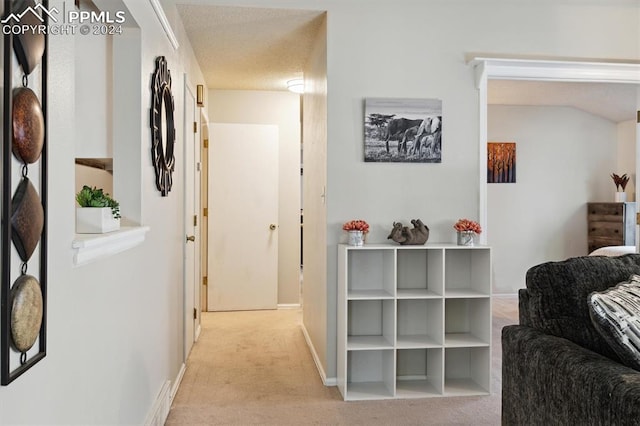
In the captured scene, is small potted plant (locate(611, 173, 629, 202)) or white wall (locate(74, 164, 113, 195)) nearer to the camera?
white wall (locate(74, 164, 113, 195))

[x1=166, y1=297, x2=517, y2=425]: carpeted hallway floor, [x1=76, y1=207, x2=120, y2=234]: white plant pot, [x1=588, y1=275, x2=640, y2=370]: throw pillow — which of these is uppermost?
[x1=76, y1=207, x2=120, y2=234]: white plant pot

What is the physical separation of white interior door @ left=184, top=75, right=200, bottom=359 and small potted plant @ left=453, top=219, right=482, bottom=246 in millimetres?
1979

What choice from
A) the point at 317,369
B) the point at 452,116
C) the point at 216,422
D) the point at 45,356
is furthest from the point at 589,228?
the point at 45,356

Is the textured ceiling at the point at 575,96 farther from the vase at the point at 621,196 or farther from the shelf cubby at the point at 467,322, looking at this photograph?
the shelf cubby at the point at 467,322

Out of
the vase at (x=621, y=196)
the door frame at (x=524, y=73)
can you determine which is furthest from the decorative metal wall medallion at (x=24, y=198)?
the vase at (x=621, y=196)

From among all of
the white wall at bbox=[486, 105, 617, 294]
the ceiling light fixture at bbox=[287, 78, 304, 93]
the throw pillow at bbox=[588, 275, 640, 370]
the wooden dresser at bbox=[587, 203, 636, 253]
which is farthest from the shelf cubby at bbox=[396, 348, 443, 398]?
the wooden dresser at bbox=[587, 203, 636, 253]

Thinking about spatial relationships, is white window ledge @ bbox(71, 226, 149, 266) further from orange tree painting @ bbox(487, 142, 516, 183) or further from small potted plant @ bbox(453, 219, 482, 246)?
orange tree painting @ bbox(487, 142, 516, 183)

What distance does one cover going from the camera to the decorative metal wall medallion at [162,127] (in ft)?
8.18

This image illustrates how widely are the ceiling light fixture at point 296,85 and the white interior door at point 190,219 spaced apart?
1.26 m

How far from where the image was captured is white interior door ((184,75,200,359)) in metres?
3.85

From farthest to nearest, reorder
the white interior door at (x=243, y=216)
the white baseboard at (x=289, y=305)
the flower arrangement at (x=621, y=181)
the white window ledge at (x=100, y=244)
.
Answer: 1. the flower arrangement at (x=621, y=181)
2. the white baseboard at (x=289, y=305)
3. the white interior door at (x=243, y=216)
4. the white window ledge at (x=100, y=244)

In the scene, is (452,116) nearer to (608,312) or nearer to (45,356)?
(608,312)

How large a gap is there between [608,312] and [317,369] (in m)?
2.57

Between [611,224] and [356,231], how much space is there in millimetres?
4608
